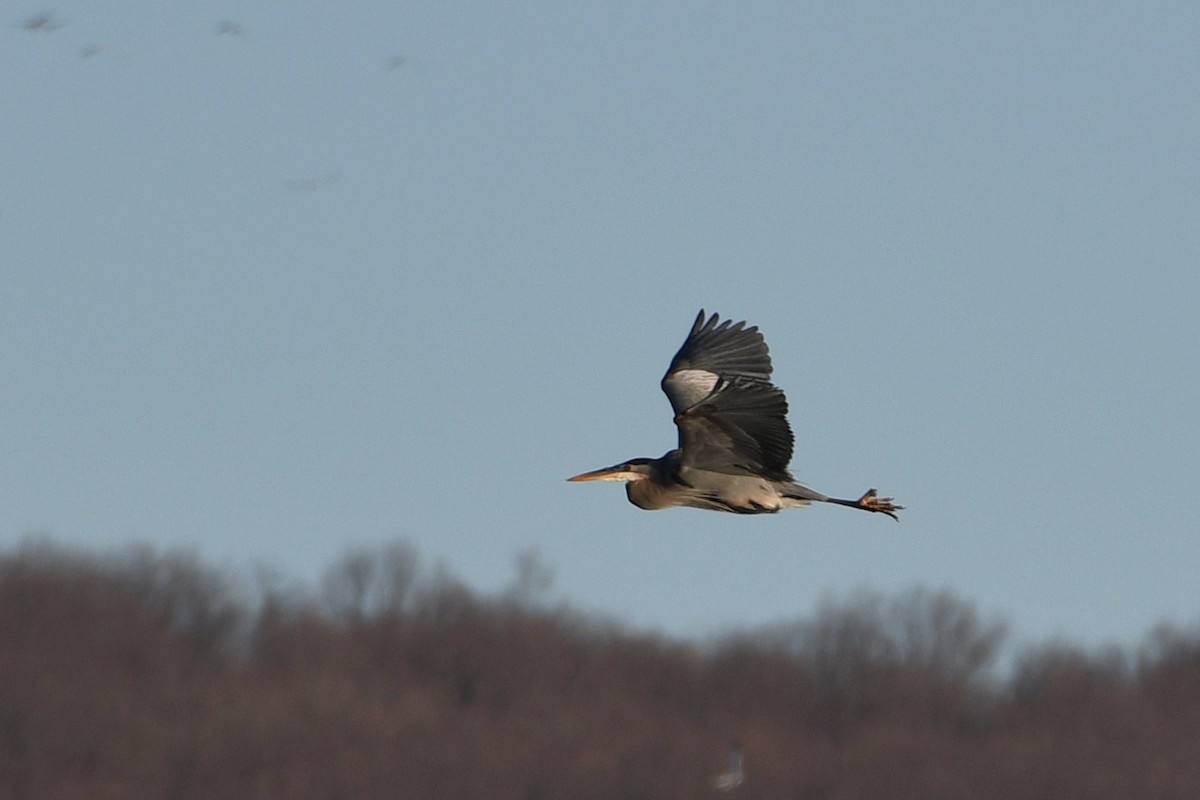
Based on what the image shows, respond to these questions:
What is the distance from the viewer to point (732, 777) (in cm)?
5491

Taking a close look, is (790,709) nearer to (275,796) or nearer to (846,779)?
(846,779)

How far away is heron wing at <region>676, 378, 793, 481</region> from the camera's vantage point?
15.3 metres

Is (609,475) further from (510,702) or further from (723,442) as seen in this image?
(510,702)

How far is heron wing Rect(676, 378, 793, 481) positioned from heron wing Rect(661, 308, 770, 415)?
1.22 metres

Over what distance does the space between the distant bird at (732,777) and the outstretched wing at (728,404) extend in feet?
125

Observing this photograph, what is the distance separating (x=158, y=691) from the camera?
5916 cm

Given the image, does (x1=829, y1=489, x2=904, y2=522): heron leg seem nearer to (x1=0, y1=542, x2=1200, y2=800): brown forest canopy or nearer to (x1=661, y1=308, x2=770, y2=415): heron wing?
(x1=661, y1=308, x2=770, y2=415): heron wing

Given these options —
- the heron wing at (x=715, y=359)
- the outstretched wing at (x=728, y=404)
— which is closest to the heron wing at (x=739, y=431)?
the outstretched wing at (x=728, y=404)

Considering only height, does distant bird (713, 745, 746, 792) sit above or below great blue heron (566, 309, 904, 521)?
above

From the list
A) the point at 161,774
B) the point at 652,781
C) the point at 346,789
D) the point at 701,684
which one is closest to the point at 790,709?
the point at 701,684

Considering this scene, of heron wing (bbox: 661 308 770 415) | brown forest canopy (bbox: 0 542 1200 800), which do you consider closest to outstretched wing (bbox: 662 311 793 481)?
heron wing (bbox: 661 308 770 415)

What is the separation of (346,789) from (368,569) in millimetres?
13585

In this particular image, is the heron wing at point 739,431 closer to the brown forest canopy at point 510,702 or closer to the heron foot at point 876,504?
the heron foot at point 876,504

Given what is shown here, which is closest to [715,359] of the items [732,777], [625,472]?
[625,472]
